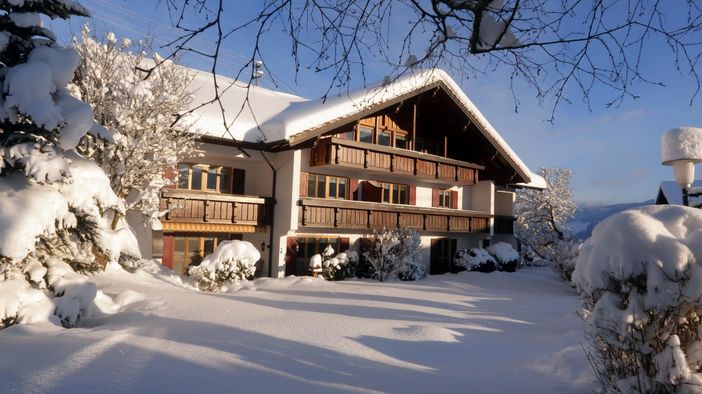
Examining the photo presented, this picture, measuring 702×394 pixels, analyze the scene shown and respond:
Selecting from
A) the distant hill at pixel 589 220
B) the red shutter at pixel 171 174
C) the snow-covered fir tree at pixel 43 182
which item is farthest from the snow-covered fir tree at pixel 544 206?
the snow-covered fir tree at pixel 43 182

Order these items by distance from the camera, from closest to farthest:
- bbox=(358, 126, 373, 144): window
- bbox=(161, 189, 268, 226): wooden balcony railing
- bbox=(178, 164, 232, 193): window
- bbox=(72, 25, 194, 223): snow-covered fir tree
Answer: bbox=(72, 25, 194, 223): snow-covered fir tree
bbox=(161, 189, 268, 226): wooden balcony railing
bbox=(178, 164, 232, 193): window
bbox=(358, 126, 373, 144): window

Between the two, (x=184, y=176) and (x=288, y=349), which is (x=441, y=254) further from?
(x=288, y=349)

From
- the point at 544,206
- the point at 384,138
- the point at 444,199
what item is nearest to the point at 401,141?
the point at 384,138

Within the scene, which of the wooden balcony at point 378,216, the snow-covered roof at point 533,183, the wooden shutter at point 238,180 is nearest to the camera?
the wooden balcony at point 378,216

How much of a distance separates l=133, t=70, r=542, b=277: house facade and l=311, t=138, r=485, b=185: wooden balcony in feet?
0.16

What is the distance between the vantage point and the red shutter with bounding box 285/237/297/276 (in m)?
18.2

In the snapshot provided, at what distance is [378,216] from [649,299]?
51.7 feet

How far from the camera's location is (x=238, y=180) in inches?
733

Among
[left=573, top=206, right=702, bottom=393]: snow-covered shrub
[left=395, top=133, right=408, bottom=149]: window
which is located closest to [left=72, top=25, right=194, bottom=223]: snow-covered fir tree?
[left=395, top=133, right=408, bottom=149]: window

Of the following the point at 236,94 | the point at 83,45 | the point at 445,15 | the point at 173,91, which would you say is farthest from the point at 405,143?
the point at 445,15

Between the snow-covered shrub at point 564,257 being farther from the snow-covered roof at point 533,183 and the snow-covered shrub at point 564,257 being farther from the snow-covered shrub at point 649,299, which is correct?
the snow-covered shrub at point 649,299

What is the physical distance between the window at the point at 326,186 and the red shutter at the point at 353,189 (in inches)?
8.7

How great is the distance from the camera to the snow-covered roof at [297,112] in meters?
16.5

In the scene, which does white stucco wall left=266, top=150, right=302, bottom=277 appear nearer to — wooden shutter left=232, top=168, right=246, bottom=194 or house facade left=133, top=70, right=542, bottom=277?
house facade left=133, top=70, right=542, bottom=277
